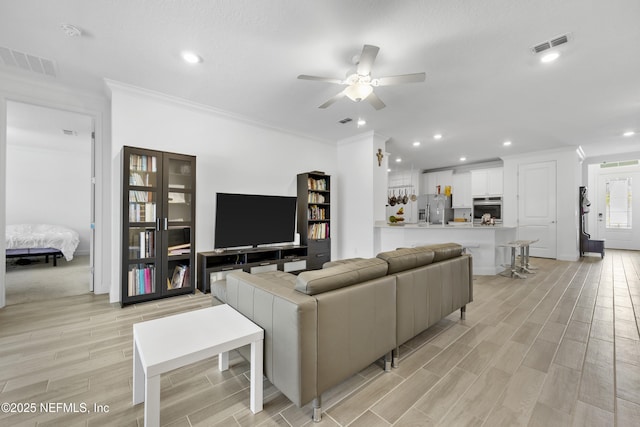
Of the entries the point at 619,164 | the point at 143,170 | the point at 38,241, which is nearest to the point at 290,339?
the point at 143,170

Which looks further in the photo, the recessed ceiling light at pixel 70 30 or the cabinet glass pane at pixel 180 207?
the cabinet glass pane at pixel 180 207

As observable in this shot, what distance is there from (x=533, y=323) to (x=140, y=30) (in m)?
4.78

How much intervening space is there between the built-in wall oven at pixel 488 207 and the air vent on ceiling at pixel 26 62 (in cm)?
929

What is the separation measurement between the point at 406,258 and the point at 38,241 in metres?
7.36

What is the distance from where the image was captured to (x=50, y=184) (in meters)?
6.77

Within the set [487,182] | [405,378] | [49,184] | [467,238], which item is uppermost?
[487,182]

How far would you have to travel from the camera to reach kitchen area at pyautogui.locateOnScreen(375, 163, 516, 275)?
16.4ft

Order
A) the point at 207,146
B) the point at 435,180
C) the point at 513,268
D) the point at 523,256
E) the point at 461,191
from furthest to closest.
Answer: the point at 435,180 → the point at 461,191 → the point at 523,256 → the point at 513,268 → the point at 207,146

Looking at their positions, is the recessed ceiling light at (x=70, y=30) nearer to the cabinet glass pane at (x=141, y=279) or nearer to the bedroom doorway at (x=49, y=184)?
the cabinet glass pane at (x=141, y=279)

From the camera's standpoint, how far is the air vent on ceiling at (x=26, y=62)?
9.11ft

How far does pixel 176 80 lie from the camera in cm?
328

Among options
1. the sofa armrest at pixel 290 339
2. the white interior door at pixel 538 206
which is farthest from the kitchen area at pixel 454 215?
the sofa armrest at pixel 290 339

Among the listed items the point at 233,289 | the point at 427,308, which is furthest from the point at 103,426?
the point at 427,308

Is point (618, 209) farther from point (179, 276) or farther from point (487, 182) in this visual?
point (179, 276)
